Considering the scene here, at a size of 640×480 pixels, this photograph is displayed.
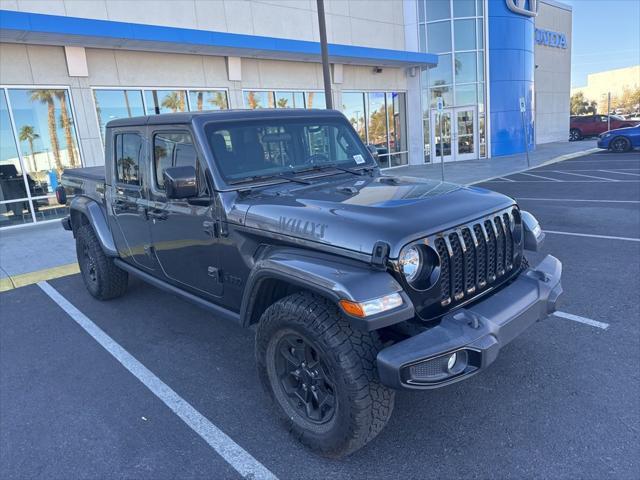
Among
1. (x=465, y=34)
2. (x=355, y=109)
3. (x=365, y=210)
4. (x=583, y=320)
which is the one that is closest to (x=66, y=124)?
(x=355, y=109)

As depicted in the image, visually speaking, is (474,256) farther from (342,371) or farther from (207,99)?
(207,99)

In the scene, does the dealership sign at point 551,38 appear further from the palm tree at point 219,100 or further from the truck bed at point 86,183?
the truck bed at point 86,183

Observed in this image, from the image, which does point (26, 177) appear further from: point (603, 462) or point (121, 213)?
point (603, 462)

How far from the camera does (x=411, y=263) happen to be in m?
2.56

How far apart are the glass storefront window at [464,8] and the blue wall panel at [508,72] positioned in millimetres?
811

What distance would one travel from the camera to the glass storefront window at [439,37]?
21062mm

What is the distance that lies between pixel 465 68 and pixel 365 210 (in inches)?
838

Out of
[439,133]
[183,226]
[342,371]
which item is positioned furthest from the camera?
[439,133]

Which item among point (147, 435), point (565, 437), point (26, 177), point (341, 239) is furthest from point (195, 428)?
point (26, 177)

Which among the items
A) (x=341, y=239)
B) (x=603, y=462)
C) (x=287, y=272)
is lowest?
(x=603, y=462)

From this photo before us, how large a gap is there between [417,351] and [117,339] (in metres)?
3.29

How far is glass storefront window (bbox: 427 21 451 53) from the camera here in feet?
69.1

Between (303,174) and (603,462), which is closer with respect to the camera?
(603,462)

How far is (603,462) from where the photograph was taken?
255cm
